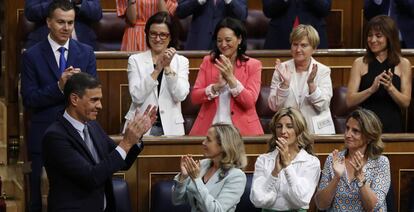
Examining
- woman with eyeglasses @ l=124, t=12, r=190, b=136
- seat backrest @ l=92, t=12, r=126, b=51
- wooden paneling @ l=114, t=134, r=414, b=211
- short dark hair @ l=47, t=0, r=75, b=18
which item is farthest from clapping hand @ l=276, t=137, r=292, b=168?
seat backrest @ l=92, t=12, r=126, b=51

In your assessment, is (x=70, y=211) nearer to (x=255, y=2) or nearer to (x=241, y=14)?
(x=241, y=14)

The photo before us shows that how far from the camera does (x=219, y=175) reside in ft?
14.1

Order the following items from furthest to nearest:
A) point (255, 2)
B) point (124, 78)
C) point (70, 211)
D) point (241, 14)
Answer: point (255, 2), point (241, 14), point (124, 78), point (70, 211)

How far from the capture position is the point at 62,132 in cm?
380

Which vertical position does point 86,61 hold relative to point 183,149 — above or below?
above

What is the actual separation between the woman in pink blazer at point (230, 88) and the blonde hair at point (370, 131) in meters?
0.78

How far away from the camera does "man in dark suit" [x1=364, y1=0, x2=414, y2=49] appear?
627 centimetres

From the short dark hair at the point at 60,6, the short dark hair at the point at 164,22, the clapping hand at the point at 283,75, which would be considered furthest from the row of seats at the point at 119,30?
the short dark hair at the point at 60,6

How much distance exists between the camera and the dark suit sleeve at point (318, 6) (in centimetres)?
615

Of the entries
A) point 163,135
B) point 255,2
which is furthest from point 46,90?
point 255,2

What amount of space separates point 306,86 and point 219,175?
1068 millimetres

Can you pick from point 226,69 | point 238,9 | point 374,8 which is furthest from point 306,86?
point 374,8

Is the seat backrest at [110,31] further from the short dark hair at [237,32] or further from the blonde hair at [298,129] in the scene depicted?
the blonde hair at [298,129]

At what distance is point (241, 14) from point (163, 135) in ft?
4.02
